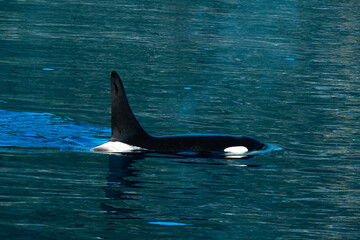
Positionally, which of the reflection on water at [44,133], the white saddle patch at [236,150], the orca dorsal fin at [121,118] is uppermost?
the orca dorsal fin at [121,118]

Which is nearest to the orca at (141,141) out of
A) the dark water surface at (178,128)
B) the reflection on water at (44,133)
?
the dark water surface at (178,128)

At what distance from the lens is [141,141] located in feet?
43.8

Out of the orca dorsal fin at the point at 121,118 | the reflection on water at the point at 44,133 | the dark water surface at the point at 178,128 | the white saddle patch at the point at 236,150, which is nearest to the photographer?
the dark water surface at the point at 178,128

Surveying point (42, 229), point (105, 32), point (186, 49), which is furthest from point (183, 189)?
point (105, 32)

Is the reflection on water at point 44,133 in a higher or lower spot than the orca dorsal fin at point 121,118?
lower

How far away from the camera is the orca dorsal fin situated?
1309cm

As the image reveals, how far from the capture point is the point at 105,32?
112 feet

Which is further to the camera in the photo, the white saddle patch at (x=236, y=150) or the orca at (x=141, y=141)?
the white saddle patch at (x=236, y=150)

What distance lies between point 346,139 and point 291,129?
1.26 m

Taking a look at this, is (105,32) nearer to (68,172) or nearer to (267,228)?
(68,172)

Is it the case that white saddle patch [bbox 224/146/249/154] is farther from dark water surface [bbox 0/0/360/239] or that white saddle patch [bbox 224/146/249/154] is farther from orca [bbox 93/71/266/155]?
dark water surface [bbox 0/0/360/239]

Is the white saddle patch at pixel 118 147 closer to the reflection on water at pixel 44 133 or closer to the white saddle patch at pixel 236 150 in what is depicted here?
the reflection on water at pixel 44 133

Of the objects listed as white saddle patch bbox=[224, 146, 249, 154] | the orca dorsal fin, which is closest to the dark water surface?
white saddle patch bbox=[224, 146, 249, 154]

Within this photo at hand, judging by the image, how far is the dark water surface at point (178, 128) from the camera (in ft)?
31.8
